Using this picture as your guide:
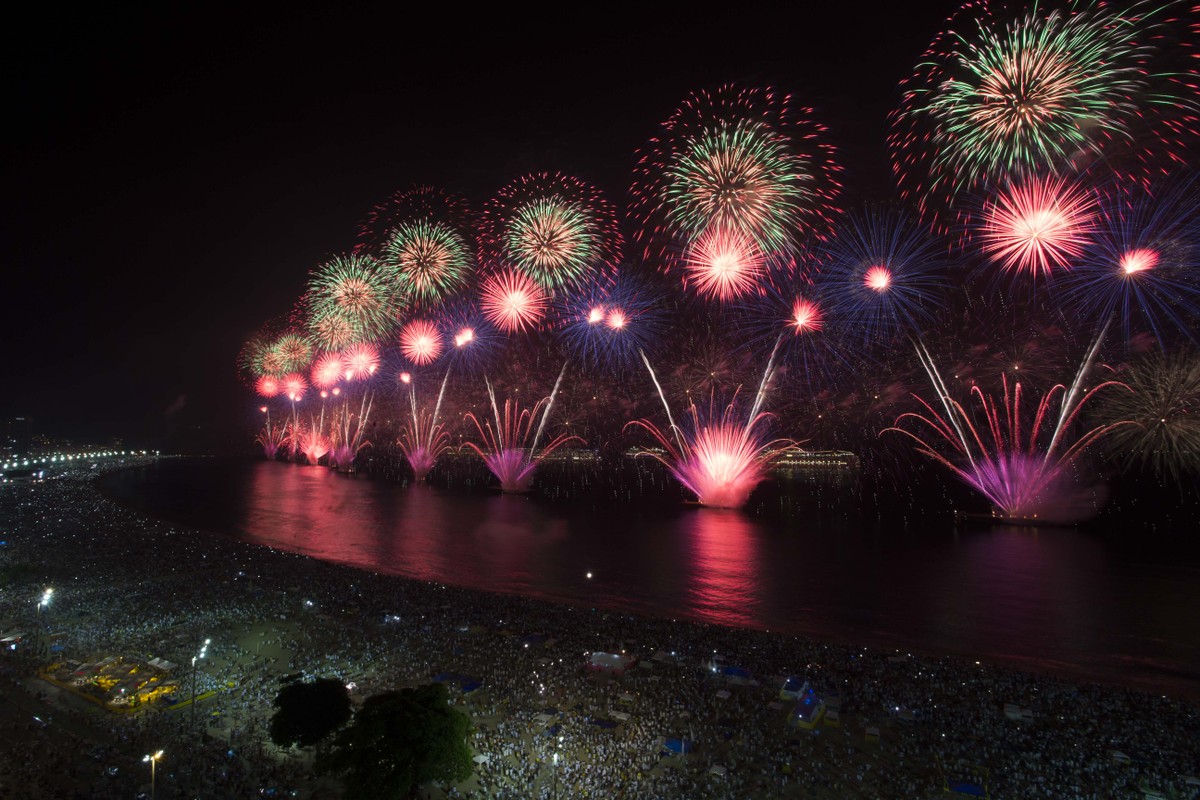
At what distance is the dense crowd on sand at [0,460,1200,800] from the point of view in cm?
1121

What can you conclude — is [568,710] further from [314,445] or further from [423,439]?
[314,445]

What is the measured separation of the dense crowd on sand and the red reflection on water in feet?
9.98

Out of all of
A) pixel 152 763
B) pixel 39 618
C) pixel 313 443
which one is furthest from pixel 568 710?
pixel 313 443

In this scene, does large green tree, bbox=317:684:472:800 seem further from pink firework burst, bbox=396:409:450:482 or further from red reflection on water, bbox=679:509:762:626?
pink firework burst, bbox=396:409:450:482

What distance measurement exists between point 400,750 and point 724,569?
810 inches

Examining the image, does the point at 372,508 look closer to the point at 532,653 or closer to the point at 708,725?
the point at 532,653

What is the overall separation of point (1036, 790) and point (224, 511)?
49.5m

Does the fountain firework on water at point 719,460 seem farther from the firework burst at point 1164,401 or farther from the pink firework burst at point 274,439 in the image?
the pink firework burst at point 274,439

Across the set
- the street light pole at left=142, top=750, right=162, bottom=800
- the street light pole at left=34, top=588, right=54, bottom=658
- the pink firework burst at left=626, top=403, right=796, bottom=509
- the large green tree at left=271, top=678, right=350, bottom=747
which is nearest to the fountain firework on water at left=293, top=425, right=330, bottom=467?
the pink firework burst at left=626, top=403, right=796, bottom=509

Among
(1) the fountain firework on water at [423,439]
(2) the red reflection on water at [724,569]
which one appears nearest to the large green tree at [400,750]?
(2) the red reflection on water at [724,569]

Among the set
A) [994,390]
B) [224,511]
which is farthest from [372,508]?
[994,390]

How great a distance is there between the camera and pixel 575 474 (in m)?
87.9

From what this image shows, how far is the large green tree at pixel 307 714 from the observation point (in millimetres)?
12148

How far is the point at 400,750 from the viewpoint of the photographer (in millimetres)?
10852
